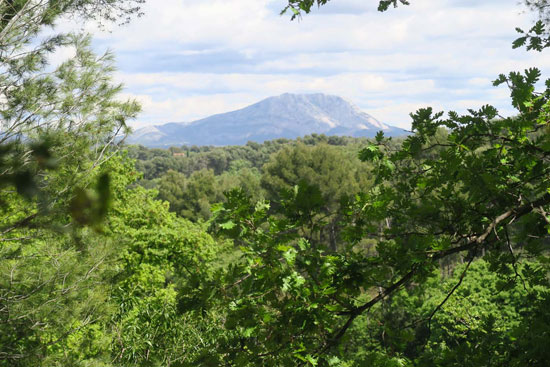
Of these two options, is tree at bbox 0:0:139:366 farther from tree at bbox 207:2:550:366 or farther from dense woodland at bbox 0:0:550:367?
tree at bbox 207:2:550:366

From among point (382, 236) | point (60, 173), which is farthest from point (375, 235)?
point (60, 173)

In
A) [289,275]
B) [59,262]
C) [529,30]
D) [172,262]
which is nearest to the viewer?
[289,275]

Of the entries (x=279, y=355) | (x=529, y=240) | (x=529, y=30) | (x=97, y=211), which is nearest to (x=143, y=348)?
(x=279, y=355)

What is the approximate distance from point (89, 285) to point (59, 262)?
0.61 m

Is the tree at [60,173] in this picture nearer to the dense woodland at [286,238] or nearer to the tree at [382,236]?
the dense woodland at [286,238]

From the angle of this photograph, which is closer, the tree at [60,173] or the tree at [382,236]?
the tree at [382,236]

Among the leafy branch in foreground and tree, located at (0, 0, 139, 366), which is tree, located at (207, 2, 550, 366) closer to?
the leafy branch in foreground

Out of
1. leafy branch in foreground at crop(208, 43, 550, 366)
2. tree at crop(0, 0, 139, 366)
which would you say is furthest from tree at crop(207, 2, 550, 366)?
tree at crop(0, 0, 139, 366)

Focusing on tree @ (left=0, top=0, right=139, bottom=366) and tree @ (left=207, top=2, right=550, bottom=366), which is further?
tree @ (left=0, top=0, right=139, bottom=366)

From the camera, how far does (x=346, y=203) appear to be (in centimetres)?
233

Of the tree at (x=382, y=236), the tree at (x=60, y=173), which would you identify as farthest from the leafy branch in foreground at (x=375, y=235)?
the tree at (x=60, y=173)

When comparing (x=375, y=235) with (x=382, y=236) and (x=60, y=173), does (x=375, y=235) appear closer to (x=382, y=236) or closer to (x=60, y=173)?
(x=382, y=236)

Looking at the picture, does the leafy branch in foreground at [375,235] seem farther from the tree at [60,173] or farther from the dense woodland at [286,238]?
the tree at [60,173]

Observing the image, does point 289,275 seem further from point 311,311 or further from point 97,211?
point 97,211
